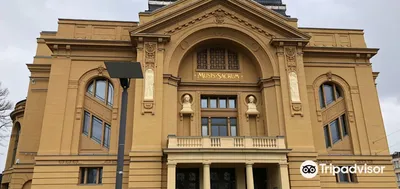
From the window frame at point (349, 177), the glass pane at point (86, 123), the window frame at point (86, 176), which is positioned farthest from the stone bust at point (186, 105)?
the window frame at point (349, 177)

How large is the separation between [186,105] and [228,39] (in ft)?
20.7

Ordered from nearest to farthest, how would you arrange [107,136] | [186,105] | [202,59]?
1. [107,136]
2. [186,105]
3. [202,59]

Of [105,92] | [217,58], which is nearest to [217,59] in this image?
[217,58]

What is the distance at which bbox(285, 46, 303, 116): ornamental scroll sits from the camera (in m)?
24.2

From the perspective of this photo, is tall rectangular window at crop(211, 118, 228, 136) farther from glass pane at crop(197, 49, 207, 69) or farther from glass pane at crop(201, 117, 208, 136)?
glass pane at crop(197, 49, 207, 69)

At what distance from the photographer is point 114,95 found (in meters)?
25.0

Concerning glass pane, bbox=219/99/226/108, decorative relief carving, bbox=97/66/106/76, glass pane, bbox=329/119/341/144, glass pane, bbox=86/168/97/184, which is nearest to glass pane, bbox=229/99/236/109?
glass pane, bbox=219/99/226/108

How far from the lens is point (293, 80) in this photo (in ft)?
82.2

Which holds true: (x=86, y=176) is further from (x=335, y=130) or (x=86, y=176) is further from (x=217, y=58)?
(x=335, y=130)

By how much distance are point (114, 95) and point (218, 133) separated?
27.2ft

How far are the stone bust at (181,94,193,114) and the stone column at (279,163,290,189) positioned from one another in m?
7.61

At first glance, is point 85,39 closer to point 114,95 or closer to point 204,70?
point 114,95

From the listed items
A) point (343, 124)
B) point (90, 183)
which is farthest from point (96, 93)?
point (343, 124)

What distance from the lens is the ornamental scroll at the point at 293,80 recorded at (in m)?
24.2
